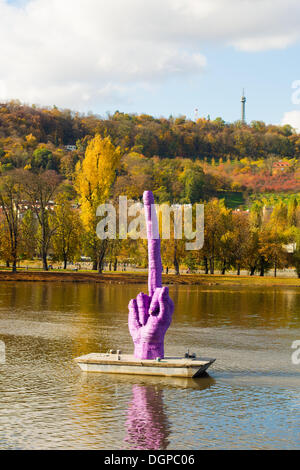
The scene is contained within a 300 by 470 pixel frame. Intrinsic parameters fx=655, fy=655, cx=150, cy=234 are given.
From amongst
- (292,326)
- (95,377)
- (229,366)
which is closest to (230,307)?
(292,326)

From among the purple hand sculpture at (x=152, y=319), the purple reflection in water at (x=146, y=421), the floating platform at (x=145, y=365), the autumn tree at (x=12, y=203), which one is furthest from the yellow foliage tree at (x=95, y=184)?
the purple reflection in water at (x=146, y=421)

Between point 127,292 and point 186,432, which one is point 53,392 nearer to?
point 186,432

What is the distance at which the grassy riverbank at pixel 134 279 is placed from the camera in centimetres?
6731

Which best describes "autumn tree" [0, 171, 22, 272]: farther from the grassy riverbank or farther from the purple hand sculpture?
the purple hand sculpture

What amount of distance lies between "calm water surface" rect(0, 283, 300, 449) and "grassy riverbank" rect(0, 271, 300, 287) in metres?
27.1

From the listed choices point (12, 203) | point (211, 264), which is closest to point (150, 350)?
point (12, 203)

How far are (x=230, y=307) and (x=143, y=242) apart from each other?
109 ft

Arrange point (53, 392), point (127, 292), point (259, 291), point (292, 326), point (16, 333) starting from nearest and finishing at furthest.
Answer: point (53, 392) < point (16, 333) < point (292, 326) < point (127, 292) < point (259, 291)

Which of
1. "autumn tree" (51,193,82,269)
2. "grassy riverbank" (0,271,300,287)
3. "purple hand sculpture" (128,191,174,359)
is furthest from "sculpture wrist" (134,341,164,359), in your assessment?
"autumn tree" (51,193,82,269)

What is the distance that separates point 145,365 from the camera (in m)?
22.2

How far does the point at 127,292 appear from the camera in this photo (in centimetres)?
5856

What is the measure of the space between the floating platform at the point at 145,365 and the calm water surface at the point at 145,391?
27 centimetres

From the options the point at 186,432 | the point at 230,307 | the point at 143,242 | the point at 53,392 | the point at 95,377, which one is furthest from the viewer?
the point at 143,242
